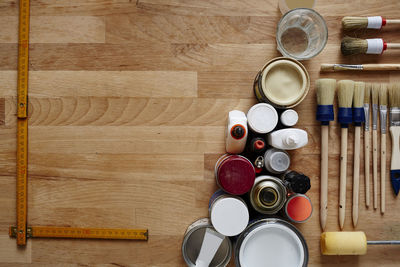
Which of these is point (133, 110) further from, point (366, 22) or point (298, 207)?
point (366, 22)

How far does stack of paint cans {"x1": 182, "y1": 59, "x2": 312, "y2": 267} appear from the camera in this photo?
3.48 ft

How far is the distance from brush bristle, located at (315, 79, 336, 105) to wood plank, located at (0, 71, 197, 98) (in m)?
0.47

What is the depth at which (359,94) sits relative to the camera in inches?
46.0

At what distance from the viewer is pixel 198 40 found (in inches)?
48.3

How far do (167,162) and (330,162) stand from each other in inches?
25.4

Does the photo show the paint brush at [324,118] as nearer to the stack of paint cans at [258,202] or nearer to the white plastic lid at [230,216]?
the stack of paint cans at [258,202]

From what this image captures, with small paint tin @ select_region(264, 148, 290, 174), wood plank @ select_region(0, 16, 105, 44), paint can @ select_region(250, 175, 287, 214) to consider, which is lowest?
paint can @ select_region(250, 175, 287, 214)

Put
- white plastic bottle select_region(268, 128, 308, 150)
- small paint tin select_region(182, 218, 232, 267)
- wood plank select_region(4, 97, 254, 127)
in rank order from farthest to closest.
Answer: wood plank select_region(4, 97, 254, 127), small paint tin select_region(182, 218, 232, 267), white plastic bottle select_region(268, 128, 308, 150)

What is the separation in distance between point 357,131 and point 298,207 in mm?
382

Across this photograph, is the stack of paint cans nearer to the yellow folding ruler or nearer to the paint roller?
the paint roller

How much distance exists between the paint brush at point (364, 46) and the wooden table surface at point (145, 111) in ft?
0.16

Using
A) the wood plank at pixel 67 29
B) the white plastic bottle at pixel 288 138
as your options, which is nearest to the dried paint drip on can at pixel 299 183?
the white plastic bottle at pixel 288 138

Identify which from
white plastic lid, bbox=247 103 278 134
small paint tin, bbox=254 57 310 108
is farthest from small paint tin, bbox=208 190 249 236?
small paint tin, bbox=254 57 310 108

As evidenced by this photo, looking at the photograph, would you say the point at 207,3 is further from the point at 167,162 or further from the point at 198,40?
the point at 167,162
